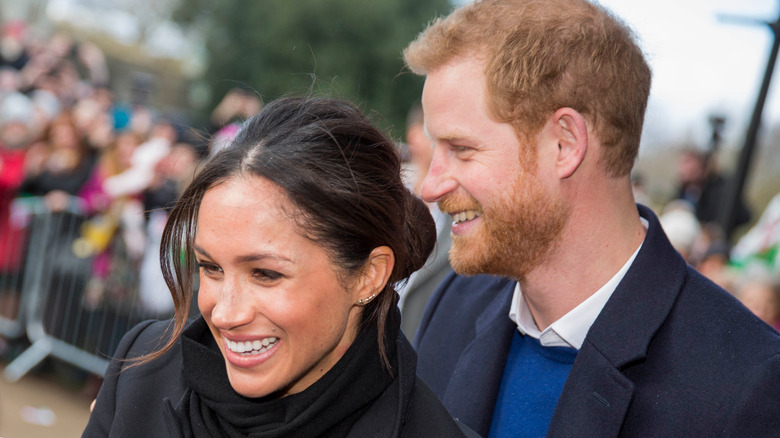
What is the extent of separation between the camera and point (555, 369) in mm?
2523

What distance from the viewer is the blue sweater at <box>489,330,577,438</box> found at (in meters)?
2.48

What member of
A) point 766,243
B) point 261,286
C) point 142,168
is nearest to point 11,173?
point 142,168

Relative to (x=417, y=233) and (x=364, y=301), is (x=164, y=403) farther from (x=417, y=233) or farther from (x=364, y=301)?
(x=417, y=233)

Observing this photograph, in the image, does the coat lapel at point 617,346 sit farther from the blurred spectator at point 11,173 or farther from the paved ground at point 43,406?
the blurred spectator at point 11,173

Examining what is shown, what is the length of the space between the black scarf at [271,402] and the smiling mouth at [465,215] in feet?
1.73

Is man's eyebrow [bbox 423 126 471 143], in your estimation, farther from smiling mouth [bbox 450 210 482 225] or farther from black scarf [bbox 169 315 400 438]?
black scarf [bbox 169 315 400 438]

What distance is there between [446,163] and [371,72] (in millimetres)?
23650

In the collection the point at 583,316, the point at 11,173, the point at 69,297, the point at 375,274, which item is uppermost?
the point at 375,274

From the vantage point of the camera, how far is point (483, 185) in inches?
98.1

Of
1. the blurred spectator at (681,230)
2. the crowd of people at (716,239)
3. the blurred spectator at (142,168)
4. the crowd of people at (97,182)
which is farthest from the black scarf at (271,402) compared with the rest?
the blurred spectator at (142,168)

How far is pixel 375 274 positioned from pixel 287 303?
13.8 inches

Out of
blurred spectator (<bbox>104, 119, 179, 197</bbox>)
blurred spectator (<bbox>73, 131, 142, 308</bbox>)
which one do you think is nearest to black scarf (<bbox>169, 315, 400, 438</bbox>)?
blurred spectator (<bbox>73, 131, 142, 308</bbox>)

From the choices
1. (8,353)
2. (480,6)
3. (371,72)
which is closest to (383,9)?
(371,72)

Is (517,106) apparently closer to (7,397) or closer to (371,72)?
(7,397)
